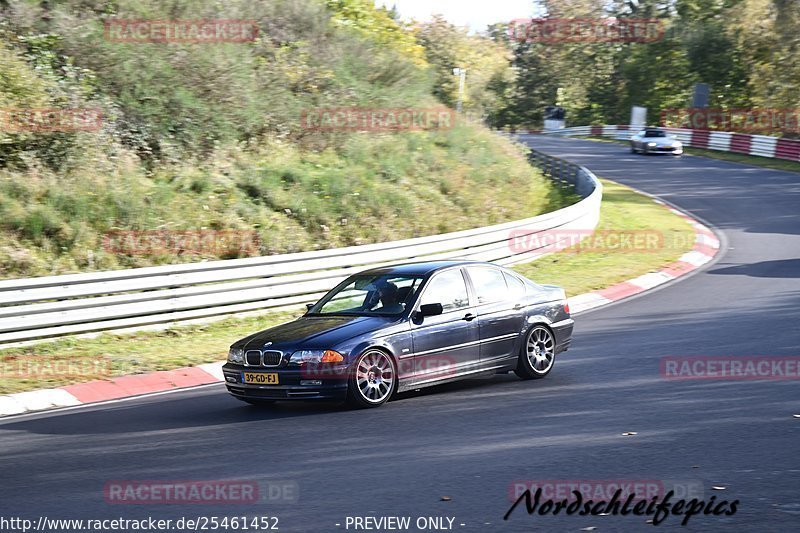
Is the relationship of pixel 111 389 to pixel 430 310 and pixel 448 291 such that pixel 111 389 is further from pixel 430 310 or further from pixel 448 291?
pixel 448 291

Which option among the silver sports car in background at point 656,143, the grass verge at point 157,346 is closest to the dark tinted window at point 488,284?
the grass verge at point 157,346

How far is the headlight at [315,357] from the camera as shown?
29.6ft

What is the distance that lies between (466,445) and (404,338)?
Result: 2.14 metres

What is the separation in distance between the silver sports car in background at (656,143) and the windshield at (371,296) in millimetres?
37136

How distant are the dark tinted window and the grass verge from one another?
3.78 meters

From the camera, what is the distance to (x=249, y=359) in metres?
9.41

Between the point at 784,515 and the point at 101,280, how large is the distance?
9976mm

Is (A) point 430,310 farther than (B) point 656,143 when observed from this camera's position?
No

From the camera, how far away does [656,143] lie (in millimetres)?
45188

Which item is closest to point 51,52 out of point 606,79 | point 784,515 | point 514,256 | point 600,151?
point 514,256

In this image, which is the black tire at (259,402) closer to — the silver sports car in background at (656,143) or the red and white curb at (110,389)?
the red and white curb at (110,389)

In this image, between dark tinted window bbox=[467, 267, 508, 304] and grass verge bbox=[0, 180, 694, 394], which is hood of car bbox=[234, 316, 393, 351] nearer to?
dark tinted window bbox=[467, 267, 508, 304]

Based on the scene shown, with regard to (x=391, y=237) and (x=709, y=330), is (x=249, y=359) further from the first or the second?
(x=391, y=237)

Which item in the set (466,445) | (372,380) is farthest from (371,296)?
(466,445)
